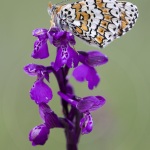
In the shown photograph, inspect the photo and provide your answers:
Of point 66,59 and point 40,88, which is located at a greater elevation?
point 66,59

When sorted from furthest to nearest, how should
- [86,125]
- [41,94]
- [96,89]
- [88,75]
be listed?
[96,89], [88,75], [41,94], [86,125]

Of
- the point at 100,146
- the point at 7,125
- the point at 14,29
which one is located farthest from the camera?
the point at 14,29

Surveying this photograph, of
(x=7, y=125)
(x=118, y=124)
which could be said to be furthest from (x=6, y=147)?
(x=118, y=124)

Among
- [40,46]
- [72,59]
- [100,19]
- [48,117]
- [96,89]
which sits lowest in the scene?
[48,117]

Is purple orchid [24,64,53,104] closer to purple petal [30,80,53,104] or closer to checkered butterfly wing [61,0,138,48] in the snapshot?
purple petal [30,80,53,104]

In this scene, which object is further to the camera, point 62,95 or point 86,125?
point 62,95

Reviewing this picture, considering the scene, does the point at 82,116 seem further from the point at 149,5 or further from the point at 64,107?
the point at 149,5

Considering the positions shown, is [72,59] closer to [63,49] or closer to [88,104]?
[63,49]

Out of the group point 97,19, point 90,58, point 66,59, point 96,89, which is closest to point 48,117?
point 66,59
